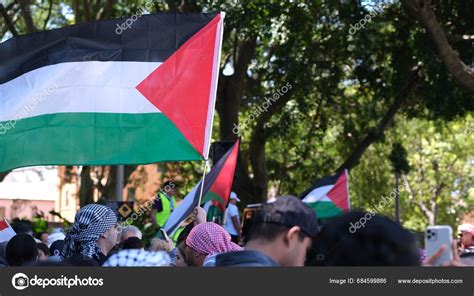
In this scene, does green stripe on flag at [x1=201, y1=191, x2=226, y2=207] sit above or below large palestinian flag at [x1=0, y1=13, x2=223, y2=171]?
below

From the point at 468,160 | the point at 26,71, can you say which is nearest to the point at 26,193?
the point at 468,160

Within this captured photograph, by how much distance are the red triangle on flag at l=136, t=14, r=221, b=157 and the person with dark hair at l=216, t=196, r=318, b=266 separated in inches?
146

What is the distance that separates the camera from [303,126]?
2567 centimetres

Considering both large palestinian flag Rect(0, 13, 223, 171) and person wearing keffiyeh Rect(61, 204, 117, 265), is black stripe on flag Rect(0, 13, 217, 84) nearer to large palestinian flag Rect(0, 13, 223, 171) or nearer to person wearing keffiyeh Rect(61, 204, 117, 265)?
large palestinian flag Rect(0, 13, 223, 171)

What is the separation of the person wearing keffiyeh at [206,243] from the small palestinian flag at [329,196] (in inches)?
355

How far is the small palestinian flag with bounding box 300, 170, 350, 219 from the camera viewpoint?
1457 cm

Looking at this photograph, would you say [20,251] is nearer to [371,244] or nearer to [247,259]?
[247,259]

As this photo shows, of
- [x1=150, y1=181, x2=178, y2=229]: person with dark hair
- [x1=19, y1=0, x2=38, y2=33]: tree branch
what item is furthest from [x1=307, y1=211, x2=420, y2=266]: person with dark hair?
[x1=19, y1=0, x2=38, y2=33]: tree branch

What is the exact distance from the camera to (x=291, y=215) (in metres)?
3.15

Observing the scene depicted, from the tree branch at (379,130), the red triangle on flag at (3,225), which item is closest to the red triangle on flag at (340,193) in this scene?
the tree branch at (379,130)

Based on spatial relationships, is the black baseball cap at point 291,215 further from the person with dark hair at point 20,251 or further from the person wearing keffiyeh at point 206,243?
the person with dark hair at point 20,251

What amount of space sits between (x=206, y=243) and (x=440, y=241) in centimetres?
258

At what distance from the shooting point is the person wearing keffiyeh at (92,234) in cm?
546

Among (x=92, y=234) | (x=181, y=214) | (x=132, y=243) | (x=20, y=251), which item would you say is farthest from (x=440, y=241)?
(x=181, y=214)
